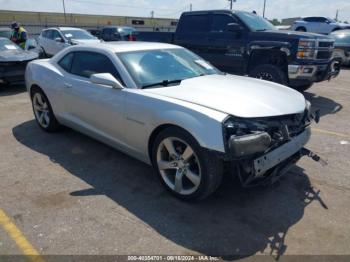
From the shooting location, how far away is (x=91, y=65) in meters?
4.53

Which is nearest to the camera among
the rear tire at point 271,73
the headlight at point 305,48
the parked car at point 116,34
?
the headlight at point 305,48

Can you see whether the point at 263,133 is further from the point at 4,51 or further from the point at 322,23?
the point at 322,23

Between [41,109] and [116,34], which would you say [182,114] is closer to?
[41,109]

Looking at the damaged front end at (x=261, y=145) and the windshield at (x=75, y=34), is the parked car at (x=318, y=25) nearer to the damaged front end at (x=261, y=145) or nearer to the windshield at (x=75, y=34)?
the windshield at (x=75, y=34)

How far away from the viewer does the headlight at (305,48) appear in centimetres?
702

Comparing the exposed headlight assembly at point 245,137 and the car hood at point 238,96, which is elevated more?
the car hood at point 238,96

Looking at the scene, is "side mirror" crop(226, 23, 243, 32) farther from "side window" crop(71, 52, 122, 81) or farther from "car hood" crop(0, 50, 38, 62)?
"car hood" crop(0, 50, 38, 62)

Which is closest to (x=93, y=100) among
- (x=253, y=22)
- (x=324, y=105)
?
(x=253, y=22)

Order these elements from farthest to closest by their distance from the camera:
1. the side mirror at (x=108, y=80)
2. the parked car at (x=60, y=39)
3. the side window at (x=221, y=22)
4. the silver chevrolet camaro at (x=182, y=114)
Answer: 1. the parked car at (x=60, y=39)
2. the side window at (x=221, y=22)
3. the side mirror at (x=108, y=80)
4. the silver chevrolet camaro at (x=182, y=114)

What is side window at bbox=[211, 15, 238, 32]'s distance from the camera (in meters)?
8.14

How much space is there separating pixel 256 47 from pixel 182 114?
5003 millimetres

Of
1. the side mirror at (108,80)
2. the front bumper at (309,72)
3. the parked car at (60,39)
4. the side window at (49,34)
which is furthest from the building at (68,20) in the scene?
the side mirror at (108,80)

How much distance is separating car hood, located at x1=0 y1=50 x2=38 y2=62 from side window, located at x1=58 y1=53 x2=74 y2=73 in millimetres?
4986

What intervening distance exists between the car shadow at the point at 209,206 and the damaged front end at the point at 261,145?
0.33m
